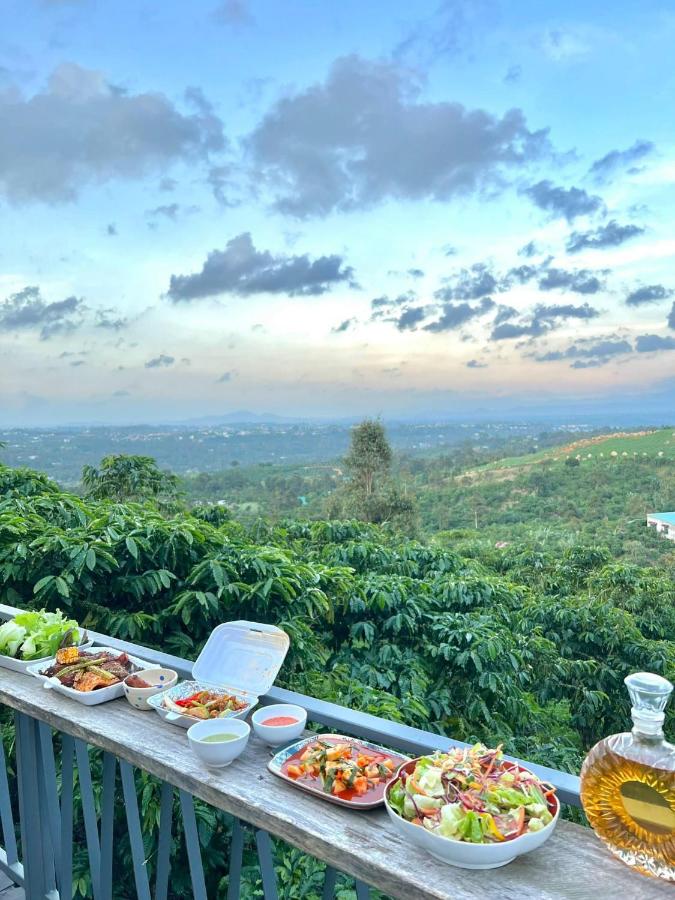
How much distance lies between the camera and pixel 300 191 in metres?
14.1

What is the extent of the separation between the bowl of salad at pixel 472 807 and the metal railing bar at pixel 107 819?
2.30 ft

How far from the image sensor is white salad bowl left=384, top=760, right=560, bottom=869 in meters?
0.78

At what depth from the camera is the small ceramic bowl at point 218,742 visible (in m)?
1.04

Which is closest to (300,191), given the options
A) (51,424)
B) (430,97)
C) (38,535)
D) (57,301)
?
(430,97)

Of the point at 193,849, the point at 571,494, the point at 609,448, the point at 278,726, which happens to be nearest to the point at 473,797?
the point at 278,726

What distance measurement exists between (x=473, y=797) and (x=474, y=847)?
8 cm

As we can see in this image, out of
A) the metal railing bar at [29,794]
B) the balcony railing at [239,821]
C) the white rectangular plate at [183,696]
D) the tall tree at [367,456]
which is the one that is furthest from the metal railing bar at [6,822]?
the tall tree at [367,456]

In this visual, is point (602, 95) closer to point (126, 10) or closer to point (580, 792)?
point (126, 10)

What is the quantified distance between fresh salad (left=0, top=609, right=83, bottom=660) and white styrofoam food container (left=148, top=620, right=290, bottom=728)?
450 mm

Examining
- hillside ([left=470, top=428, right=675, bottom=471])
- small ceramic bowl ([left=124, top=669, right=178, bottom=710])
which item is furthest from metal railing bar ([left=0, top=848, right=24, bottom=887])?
hillside ([left=470, top=428, right=675, bottom=471])

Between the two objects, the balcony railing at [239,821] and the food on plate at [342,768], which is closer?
the balcony railing at [239,821]

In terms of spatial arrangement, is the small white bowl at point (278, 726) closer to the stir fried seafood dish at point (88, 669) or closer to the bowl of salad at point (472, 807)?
the bowl of salad at point (472, 807)

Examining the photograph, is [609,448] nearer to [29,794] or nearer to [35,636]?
[35,636]

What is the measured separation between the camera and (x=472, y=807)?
839mm
